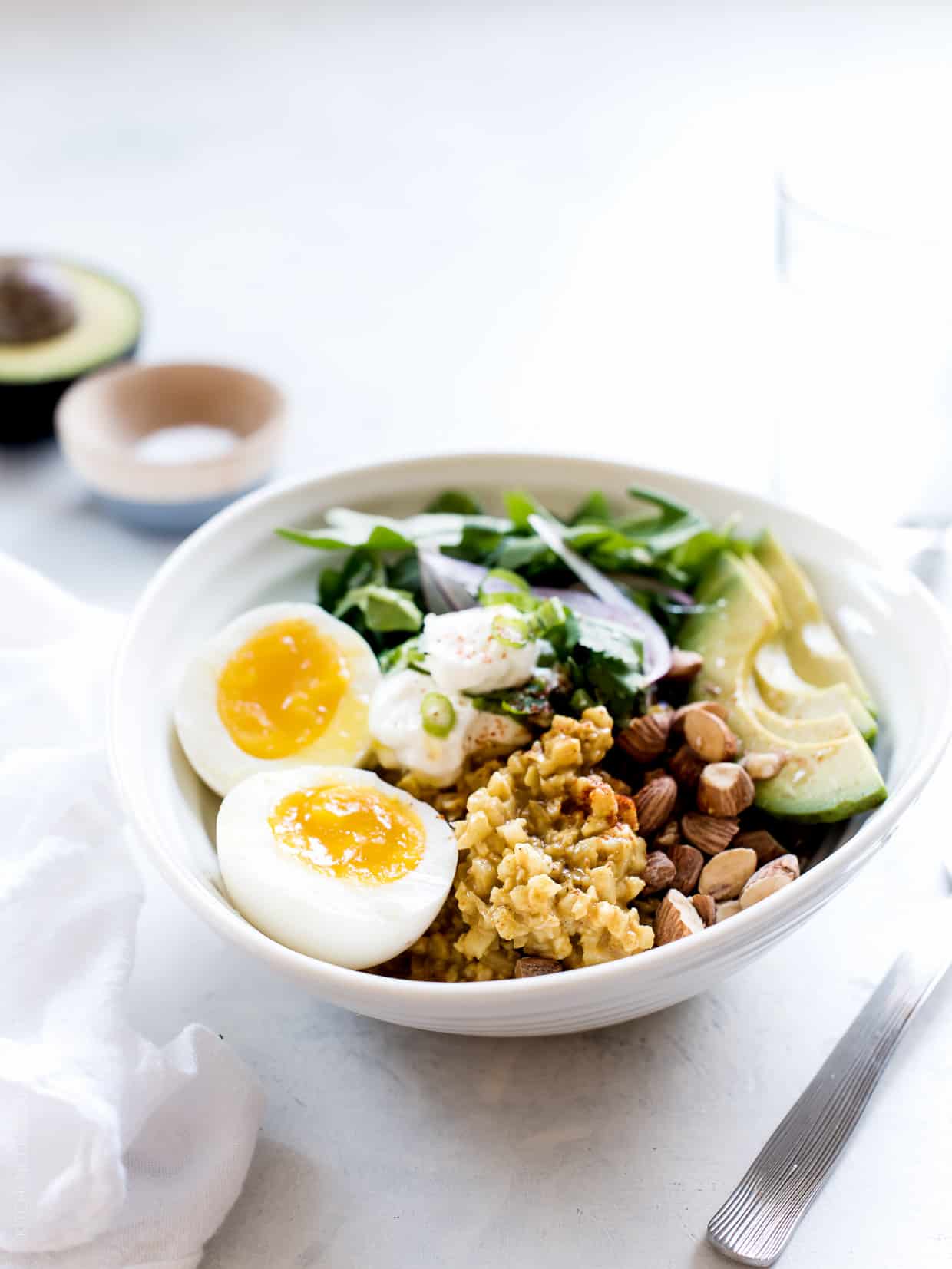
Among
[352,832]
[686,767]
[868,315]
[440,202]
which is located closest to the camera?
[352,832]

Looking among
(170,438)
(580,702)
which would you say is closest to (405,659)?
(580,702)

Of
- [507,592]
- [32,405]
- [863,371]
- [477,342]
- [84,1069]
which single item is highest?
[863,371]

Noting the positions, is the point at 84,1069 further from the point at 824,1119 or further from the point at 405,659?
the point at 824,1119

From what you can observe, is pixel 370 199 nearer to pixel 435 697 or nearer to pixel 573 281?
pixel 573 281

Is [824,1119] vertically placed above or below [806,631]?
below

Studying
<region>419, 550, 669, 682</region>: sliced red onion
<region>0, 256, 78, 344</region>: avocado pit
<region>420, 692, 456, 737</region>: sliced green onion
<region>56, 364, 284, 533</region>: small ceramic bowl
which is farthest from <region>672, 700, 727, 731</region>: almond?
<region>0, 256, 78, 344</region>: avocado pit

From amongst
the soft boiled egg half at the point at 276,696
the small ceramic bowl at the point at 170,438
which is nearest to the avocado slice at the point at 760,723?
the soft boiled egg half at the point at 276,696

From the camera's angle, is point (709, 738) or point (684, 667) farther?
point (684, 667)

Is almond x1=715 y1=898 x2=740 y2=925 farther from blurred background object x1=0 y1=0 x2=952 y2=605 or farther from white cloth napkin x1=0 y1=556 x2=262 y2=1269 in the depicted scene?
blurred background object x1=0 y1=0 x2=952 y2=605
